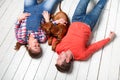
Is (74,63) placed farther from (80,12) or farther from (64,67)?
(80,12)

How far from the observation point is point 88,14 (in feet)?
7.11

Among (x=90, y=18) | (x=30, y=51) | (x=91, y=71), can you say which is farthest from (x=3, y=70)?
(x=90, y=18)

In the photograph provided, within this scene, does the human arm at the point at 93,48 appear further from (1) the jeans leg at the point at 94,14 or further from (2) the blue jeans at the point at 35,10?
(2) the blue jeans at the point at 35,10

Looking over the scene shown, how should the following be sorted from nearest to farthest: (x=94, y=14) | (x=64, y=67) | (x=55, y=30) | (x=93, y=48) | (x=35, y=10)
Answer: (x=64, y=67)
(x=93, y=48)
(x=55, y=30)
(x=94, y=14)
(x=35, y=10)

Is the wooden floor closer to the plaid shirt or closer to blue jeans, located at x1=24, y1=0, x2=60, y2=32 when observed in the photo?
the plaid shirt

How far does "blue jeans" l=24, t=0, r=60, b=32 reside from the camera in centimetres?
212

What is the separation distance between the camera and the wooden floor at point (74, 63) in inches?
72.8

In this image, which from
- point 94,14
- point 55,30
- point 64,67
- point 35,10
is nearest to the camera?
point 64,67

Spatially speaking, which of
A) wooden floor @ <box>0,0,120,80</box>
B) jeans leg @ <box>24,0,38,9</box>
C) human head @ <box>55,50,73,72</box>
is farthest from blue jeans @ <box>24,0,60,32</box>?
human head @ <box>55,50,73,72</box>

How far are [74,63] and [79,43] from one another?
0.18 m

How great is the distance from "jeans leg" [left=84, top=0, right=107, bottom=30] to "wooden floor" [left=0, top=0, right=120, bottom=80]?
0.23ft

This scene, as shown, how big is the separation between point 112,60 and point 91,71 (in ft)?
0.66

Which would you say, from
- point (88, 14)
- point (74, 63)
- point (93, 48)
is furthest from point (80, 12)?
point (74, 63)

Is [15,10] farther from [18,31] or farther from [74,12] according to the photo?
[74,12]
